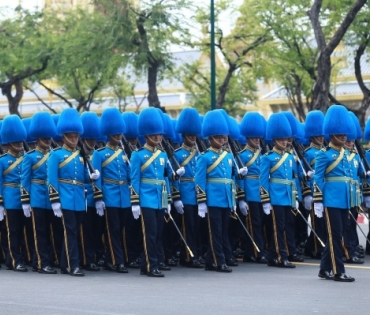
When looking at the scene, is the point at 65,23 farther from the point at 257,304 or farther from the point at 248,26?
the point at 257,304

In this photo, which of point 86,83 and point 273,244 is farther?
point 86,83

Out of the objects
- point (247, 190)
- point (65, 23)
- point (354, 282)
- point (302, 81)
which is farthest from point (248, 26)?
point (354, 282)

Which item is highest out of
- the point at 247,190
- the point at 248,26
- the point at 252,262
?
the point at 248,26

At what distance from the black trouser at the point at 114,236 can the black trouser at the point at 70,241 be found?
0.52 metres

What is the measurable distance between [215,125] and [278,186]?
48.4 inches

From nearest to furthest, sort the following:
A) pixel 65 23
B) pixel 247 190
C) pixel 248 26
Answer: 1. pixel 247 190
2. pixel 248 26
3. pixel 65 23

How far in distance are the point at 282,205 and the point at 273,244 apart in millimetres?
504

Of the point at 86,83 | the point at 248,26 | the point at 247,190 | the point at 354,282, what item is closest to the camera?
the point at 354,282

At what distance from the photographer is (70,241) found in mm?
12820

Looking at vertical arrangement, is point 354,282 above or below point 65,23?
below

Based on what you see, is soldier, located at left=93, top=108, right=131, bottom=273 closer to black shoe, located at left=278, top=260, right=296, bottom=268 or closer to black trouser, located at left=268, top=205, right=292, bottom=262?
black trouser, located at left=268, top=205, right=292, bottom=262

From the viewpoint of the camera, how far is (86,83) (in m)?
37.8

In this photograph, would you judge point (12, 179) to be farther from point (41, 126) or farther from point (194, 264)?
point (194, 264)

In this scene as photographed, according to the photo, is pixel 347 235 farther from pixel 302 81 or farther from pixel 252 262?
pixel 302 81
